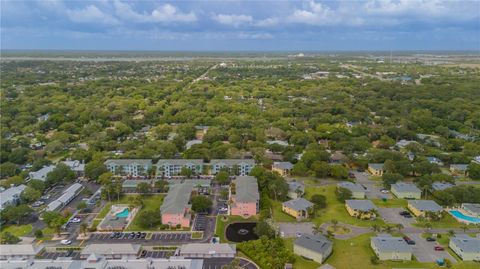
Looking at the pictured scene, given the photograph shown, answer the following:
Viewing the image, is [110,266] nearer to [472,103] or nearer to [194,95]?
[194,95]

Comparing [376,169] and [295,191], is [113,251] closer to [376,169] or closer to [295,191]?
[295,191]

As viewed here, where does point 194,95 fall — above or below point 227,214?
above

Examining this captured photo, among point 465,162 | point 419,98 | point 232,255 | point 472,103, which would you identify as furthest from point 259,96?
point 232,255

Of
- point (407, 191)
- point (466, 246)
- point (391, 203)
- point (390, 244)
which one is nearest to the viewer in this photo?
point (466, 246)

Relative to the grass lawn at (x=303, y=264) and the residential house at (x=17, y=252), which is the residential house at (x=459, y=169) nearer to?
the grass lawn at (x=303, y=264)

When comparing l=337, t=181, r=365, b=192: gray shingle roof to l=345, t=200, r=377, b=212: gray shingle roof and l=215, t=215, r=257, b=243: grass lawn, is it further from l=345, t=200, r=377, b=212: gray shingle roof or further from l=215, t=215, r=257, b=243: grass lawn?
l=215, t=215, r=257, b=243: grass lawn

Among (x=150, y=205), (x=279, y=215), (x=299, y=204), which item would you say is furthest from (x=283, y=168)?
(x=150, y=205)

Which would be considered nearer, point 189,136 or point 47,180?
point 47,180
